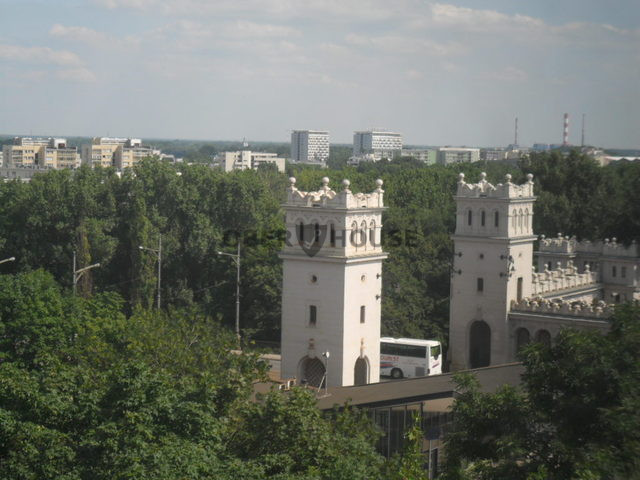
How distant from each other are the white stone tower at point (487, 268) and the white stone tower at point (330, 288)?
8.41 m

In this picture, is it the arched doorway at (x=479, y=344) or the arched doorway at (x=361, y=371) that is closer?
the arched doorway at (x=361, y=371)

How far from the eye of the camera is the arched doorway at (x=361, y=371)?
131 feet

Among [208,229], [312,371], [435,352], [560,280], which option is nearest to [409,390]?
[312,371]

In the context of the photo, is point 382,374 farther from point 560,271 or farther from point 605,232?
point 605,232

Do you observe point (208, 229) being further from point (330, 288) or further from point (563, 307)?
point (330, 288)

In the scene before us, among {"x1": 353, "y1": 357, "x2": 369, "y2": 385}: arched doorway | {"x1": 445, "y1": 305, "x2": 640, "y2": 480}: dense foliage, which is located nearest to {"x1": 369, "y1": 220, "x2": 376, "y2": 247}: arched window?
{"x1": 353, "y1": 357, "x2": 369, "y2": 385}: arched doorway

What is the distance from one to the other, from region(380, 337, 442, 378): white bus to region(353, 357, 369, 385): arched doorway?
25.7 feet

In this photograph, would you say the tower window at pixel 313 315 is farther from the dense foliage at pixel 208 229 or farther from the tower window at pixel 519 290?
the dense foliage at pixel 208 229

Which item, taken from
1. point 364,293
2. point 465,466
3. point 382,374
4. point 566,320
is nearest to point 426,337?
point 382,374

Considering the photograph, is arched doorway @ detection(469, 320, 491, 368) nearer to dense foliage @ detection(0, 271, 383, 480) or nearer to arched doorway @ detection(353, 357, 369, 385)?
arched doorway @ detection(353, 357, 369, 385)

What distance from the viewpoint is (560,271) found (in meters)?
52.2

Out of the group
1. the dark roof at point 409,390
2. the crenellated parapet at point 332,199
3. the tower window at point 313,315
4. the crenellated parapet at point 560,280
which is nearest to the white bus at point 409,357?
the crenellated parapet at point 560,280

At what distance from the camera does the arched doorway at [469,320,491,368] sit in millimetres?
47944

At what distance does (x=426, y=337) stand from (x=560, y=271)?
672cm
